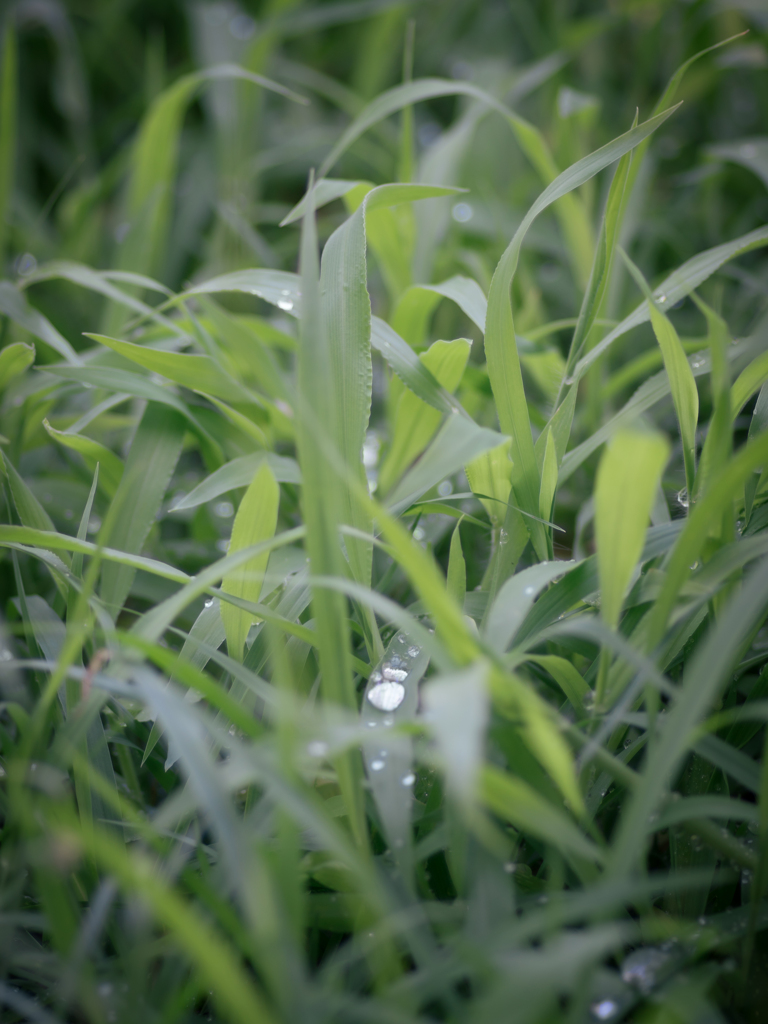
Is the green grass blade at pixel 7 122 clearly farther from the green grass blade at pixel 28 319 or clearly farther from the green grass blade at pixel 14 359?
the green grass blade at pixel 14 359

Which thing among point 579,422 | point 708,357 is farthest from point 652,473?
point 579,422

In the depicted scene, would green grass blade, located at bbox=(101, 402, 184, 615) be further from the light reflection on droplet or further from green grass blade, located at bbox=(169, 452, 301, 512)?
the light reflection on droplet

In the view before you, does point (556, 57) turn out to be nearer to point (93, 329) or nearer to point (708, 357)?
point (708, 357)

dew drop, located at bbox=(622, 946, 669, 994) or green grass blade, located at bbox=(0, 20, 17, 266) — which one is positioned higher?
green grass blade, located at bbox=(0, 20, 17, 266)

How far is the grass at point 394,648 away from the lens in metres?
0.33

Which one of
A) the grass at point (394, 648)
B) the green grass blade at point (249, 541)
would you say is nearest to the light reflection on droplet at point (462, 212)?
the grass at point (394, 648)

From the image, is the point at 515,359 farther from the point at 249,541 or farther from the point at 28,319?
the point at 28,319

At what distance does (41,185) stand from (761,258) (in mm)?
1471

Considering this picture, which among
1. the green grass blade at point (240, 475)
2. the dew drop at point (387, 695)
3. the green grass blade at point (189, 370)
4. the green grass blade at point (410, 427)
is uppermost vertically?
the green grass blade at point (189, 370)

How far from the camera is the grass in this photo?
332 millimetres

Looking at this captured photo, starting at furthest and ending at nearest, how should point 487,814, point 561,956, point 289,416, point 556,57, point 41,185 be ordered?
point 41,185
point 556,57
point 289,416
point 487,814
point 561,956

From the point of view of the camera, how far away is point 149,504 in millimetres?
628

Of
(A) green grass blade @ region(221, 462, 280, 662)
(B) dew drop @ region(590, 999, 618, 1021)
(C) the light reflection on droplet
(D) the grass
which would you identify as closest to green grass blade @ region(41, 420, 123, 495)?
(D) the grass

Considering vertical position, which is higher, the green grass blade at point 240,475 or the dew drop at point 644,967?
the green grass blade at point 240,475
